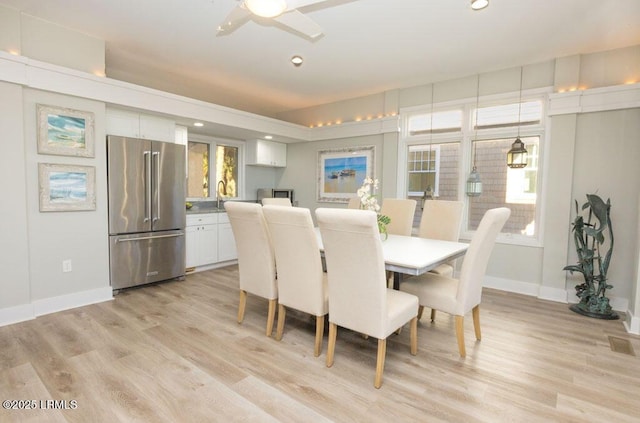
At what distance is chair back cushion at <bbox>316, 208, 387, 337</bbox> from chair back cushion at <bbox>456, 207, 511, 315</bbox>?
69 centimetres

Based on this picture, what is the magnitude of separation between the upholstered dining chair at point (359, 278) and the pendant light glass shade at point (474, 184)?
240 cm

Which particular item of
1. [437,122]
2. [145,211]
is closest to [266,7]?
[145,211]

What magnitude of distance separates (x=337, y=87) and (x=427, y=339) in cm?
368

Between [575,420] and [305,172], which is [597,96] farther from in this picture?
[305,172]

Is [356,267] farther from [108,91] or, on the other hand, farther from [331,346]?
[108,91]

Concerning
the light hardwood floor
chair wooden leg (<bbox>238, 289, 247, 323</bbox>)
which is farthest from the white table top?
chair wooden leg (<bbox>238, 289, 247, 323</bbox>)

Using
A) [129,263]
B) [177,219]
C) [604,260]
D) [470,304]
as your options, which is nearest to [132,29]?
[177,219]

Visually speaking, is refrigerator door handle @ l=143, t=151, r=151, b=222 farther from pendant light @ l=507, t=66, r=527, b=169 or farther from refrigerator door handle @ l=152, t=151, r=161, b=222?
pendant light @ l=507, t=66, r=527, b=169

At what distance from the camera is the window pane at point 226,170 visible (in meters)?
5.58

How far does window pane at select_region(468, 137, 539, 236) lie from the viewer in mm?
3932

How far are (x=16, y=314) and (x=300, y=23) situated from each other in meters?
3.52

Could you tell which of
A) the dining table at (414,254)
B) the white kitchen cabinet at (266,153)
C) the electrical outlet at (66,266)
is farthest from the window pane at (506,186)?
the electrical outlet at (66,266)

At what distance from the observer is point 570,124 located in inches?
141

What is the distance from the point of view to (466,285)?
225 centimetres
